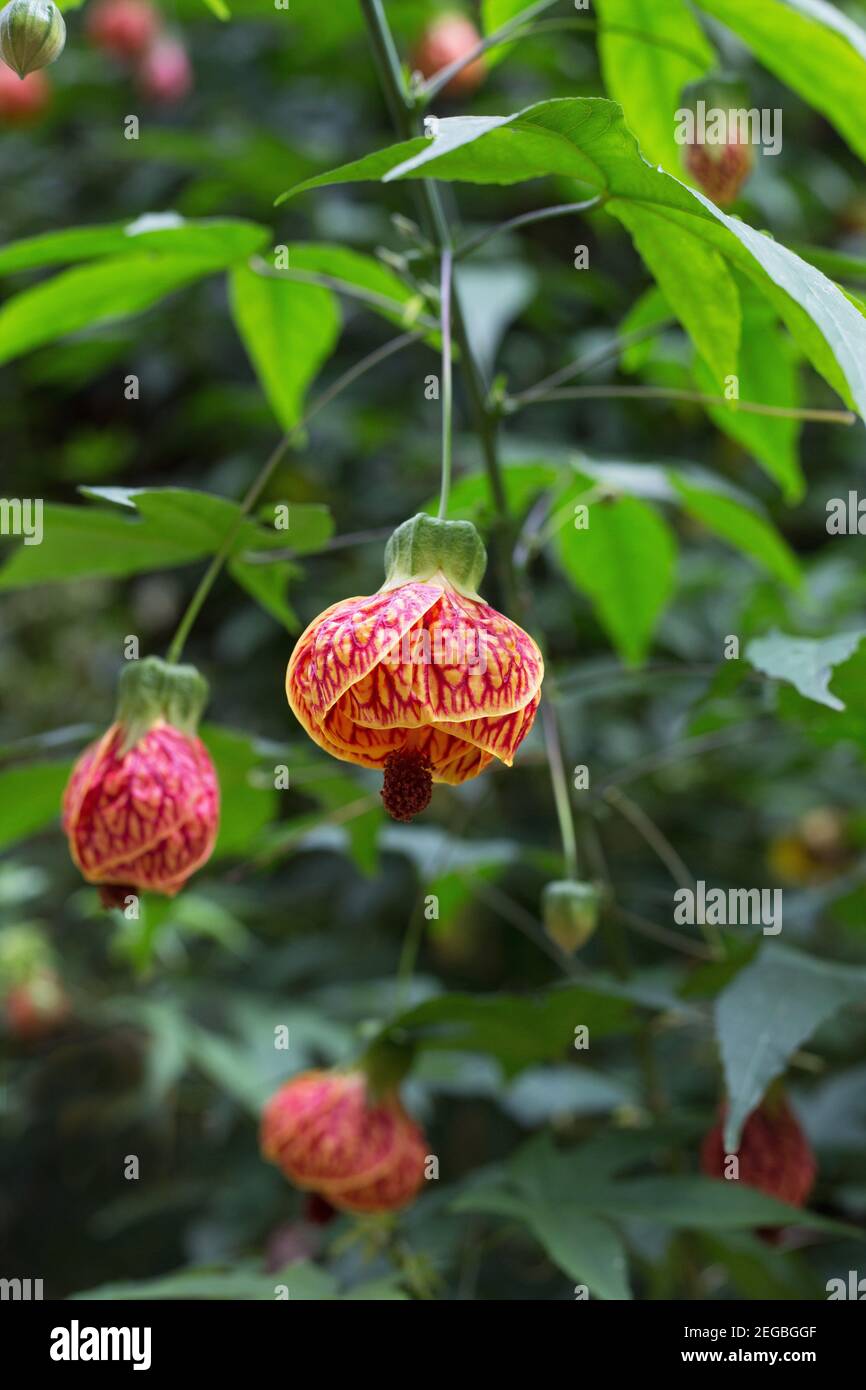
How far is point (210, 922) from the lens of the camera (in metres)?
1.44

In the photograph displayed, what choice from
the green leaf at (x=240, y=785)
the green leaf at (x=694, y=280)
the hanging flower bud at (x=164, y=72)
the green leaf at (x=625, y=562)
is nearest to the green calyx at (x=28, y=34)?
the green leaf at (x=694, y=280)

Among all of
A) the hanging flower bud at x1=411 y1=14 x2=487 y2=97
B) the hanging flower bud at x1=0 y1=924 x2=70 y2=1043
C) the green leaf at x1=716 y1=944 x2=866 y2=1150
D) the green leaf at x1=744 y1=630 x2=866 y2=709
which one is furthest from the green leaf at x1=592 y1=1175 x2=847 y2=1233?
the hanging flower bud at x1=411 y1=14 x2=487 y2=97

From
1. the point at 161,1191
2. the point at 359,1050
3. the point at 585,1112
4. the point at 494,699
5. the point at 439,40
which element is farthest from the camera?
the point at 439,40

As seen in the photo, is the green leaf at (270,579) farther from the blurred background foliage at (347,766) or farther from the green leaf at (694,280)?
the green leaf at (694,280)

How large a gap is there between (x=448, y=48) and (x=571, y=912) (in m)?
1.30

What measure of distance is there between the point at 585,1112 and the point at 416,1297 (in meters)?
0.65

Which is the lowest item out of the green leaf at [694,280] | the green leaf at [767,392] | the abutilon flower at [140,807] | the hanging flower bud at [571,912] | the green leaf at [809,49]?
the hanging flower bud at [571,912]

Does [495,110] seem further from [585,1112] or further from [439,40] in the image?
[585,1112]

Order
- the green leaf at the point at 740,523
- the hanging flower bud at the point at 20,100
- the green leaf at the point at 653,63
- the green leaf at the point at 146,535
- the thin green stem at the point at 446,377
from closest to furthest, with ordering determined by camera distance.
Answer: the thin green stem at the point at 446,377, the green leaf at the point at 146,535, the green leaf at the point at 653,63, the green leaf at the point at 740,523, the hanging flower bud at the point at 20,100

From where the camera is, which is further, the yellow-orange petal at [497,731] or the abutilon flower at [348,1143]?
the abutilon flower at [348,1143]

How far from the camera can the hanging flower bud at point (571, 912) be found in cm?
74

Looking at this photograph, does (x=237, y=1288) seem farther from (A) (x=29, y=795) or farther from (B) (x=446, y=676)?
(B) (x=446, y=676)

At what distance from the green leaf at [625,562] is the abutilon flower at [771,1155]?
1.13ft

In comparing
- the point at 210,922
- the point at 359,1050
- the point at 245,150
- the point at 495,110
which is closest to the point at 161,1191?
the point at 210,922
